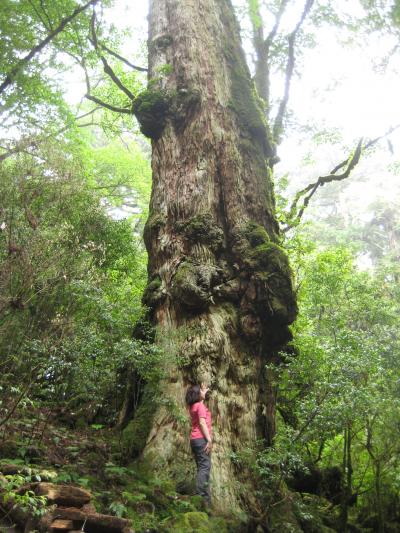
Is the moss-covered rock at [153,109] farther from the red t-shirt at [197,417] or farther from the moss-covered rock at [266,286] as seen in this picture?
the red t-shirt at [197,417]

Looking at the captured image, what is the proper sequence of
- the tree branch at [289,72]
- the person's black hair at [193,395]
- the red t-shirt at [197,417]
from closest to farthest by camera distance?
the red t-shirt at [197,417], the person's black hair at [193,395], the tree branch at [289,72]

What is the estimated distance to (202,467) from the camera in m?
4.72

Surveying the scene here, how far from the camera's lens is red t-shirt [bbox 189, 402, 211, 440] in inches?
194

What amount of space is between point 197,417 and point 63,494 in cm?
182

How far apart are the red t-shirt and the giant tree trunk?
0.23 meters

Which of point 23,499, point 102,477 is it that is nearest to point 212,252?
point 102,477

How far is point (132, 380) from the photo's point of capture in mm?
5801

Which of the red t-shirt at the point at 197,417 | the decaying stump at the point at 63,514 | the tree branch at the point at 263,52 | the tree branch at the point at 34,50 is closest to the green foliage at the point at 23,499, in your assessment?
the decaying stump at the point at 63,514

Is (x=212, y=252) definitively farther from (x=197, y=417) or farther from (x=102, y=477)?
(x=102, y=477)

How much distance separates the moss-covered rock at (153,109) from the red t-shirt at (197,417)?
4553mm

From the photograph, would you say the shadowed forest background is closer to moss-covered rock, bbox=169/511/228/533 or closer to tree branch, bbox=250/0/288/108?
moss-covered rock, bbox=169/511/228/533

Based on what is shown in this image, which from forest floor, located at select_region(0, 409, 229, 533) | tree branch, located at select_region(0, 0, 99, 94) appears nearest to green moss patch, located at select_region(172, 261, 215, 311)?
forest floor, located at select_region(0, 409, 229, 533)

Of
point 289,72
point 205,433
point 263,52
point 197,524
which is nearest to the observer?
point 197,524

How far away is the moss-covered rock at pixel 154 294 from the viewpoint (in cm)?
613
